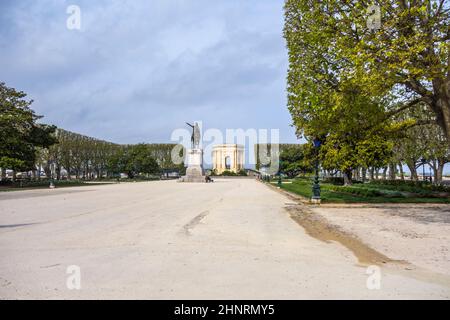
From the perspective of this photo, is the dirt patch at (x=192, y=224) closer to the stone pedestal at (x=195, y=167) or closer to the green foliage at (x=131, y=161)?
the stone pedestal at (x=195, y=167)

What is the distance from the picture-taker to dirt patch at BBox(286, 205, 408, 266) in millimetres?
7020

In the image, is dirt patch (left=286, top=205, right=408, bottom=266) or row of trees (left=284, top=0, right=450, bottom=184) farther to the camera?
row of trees (left=284, top=0, right=450, bottom=184)

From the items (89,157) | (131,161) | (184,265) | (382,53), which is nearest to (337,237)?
(184,265)

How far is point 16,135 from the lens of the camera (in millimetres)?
42438

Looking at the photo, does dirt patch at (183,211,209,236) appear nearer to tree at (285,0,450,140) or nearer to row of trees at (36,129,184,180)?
tree at (285,0,450,140)

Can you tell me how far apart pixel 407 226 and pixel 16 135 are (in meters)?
43.2

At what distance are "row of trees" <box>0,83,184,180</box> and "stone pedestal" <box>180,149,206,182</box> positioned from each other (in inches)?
836

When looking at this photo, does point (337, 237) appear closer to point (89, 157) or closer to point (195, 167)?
point (195, 167)

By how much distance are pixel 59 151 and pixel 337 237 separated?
2795 inches

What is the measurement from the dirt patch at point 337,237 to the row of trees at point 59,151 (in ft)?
121

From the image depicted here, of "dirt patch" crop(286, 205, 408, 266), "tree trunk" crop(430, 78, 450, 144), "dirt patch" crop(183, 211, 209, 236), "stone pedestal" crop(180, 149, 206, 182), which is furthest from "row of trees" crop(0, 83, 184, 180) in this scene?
"tree trunk" crop(430, 78, 450, 144)

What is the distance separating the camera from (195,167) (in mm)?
63406
